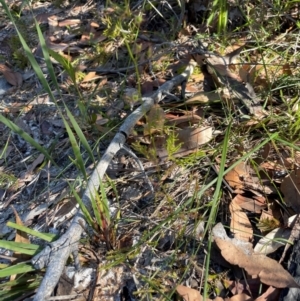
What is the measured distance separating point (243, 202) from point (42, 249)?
59cm

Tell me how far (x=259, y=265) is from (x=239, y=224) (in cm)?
15

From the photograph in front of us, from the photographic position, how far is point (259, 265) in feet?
4.03

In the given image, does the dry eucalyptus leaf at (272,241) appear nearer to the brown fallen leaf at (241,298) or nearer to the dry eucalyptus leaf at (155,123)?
the brown fallen leaf at (241,298)

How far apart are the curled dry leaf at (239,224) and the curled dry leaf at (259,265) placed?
0.17 feet

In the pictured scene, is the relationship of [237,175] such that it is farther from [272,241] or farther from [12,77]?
[12,77]

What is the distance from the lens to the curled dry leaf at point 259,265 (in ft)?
3.82

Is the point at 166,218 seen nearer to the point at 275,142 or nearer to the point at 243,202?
the point at 243,202

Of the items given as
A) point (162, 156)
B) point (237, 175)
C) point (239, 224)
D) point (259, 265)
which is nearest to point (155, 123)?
point (162, 156)

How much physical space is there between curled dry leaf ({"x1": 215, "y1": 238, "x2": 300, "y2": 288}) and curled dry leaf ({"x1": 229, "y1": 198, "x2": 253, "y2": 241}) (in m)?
0.05

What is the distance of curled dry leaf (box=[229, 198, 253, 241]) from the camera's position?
52.1 inches

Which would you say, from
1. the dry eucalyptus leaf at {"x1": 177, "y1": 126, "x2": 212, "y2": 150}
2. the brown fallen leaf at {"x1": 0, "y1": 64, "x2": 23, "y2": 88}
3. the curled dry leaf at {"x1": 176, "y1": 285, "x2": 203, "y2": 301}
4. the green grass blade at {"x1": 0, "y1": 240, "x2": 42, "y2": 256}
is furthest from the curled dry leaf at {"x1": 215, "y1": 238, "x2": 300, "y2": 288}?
the brown fallen leaf at {"x1": 0, "y1": 64, "x2": 23, "y2": 88}

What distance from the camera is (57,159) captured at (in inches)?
66.2

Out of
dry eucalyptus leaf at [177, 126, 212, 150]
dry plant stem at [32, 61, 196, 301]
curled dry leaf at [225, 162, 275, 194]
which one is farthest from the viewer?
dry eucalyptus leaf at [177, 126, 212, 150]

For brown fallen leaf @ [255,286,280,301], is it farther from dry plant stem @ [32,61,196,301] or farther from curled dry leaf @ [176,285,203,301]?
dry plant stem @ [32,61,196,301]
